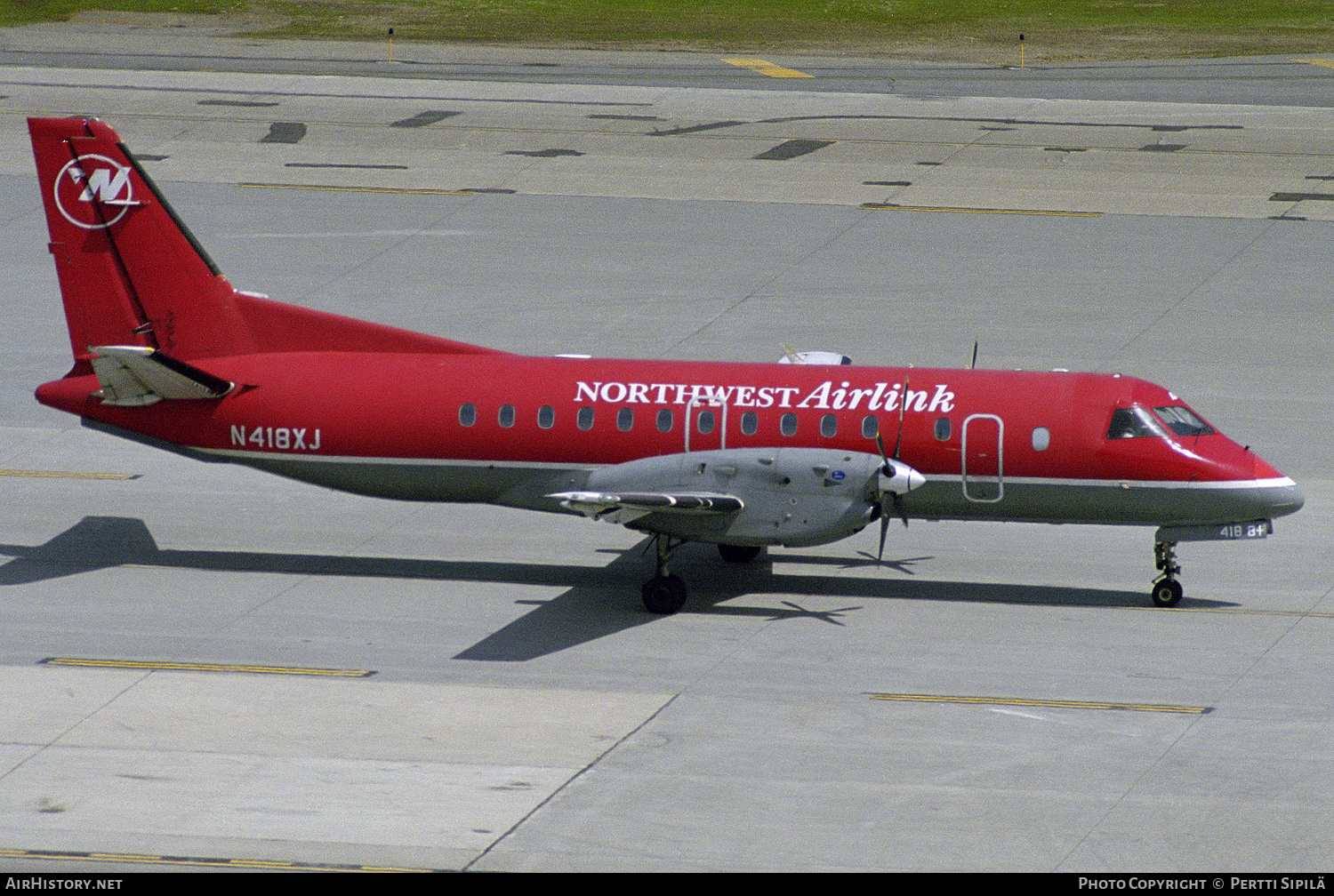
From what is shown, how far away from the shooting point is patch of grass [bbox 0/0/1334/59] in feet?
225

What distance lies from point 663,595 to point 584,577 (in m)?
2.02

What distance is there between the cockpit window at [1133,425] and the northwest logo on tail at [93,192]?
14.2 meters

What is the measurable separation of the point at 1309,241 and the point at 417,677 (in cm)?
2880

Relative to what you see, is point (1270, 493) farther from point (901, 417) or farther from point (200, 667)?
point (200, 667)

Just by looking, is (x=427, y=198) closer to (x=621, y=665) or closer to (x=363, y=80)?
(x=363, y=80)

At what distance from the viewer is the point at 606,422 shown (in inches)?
958

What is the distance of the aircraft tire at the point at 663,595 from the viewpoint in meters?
23.7

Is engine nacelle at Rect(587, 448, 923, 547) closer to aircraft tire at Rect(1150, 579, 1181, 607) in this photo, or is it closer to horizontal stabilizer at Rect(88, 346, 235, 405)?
aircraft tire at Rect(1150, 579, 1181, 607)

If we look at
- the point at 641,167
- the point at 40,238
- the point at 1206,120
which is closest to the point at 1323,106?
the point at 1206,120

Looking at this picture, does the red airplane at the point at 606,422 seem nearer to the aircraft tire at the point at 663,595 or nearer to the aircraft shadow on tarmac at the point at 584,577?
the aircraft tire at the point at 663,595

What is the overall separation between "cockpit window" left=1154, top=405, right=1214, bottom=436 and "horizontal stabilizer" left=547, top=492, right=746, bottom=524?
5.94 m

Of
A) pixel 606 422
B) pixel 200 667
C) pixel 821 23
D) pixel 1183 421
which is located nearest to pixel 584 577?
pixel 606 422

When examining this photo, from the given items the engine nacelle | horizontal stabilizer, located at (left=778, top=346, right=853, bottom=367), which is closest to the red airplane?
the engine nacelle

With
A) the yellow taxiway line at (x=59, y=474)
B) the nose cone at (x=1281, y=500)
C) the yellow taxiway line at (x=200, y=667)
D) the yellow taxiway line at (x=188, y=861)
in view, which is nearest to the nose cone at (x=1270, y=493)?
the nose cone at (x=1281, y=500)
